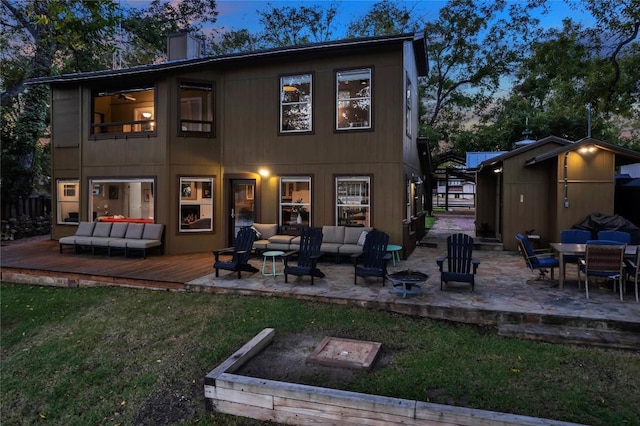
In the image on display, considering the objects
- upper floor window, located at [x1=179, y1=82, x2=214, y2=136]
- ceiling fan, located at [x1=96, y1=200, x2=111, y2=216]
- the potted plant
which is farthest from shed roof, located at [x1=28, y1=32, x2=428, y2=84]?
the potted plant

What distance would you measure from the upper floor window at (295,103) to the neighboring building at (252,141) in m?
0.03

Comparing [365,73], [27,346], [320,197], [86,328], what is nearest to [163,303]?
[86,328]

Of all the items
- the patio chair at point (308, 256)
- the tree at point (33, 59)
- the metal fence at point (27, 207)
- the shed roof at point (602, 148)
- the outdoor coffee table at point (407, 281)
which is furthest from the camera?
the tree at point (33, 59)

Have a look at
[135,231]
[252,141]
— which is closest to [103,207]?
[135,231]

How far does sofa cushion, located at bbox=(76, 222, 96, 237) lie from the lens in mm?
10406

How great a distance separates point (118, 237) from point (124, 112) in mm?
4406

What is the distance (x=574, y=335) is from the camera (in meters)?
4.65

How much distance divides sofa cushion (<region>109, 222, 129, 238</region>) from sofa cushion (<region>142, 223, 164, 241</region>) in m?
0.63

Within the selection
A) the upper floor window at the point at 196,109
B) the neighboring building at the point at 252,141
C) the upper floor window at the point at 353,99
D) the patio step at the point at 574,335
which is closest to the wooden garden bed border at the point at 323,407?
the patio step at the point at 574,335

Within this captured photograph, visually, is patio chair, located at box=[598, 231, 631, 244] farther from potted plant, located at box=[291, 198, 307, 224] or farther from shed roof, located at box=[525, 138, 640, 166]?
potted plant, located at box=[291, 198, 307, 224]

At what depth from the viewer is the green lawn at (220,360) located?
11.4 ft

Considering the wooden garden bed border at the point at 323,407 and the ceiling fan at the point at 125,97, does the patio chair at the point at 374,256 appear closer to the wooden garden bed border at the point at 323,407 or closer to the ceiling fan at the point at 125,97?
the wooden garden bed border at the point at 323,407

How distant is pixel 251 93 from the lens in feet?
34.7

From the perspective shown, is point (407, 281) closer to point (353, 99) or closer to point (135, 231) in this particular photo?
point (353, 99)
